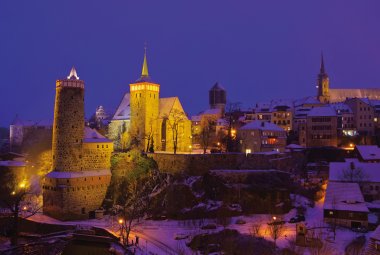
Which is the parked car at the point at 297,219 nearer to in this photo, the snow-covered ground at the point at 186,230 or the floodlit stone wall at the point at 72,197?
the snow-covered ground at the point at 186,230

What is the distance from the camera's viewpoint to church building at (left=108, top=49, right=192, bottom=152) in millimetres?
60594

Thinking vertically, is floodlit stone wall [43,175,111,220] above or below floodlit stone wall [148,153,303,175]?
below

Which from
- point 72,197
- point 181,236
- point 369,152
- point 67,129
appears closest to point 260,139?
point 369,152

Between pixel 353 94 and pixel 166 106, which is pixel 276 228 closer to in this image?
pixel 166 106

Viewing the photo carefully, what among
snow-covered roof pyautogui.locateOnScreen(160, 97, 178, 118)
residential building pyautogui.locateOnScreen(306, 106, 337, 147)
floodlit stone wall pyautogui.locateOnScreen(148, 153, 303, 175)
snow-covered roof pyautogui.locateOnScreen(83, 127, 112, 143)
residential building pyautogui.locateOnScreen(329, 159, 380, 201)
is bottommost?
residential building pyautogui.locateOnScreen(329, 159, 380, 201)

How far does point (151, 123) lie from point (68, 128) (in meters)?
16.5

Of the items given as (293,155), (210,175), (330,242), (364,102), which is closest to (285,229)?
(330,242)

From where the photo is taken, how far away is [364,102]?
77.2 meters

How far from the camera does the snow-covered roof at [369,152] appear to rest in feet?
188

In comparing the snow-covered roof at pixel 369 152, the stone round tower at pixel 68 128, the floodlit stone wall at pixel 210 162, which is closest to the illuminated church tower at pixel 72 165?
the stone round tower at pixel 68 128

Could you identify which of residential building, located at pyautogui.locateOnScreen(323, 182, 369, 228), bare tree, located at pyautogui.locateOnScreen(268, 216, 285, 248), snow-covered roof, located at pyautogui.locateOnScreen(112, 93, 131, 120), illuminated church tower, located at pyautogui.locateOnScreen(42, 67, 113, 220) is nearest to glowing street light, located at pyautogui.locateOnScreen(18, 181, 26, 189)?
illuminated church tower, located at pyautogui.locateOnScreen(42, 67, 113, 220)

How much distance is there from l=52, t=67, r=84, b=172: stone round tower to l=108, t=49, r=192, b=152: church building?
43.5 feet

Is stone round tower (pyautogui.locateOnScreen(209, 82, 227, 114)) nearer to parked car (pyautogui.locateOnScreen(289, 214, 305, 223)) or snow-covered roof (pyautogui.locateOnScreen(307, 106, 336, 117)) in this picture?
snow-covered roof (pyautogui.locateOnScreen(307, 106, 336, 117))

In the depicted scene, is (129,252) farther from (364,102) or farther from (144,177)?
(364,102)
